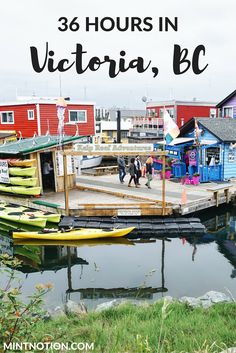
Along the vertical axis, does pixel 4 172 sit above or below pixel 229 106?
below

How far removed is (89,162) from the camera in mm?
30141

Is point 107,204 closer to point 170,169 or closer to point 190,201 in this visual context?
point 190,201

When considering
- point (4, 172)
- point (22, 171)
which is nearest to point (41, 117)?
point (4, 172)

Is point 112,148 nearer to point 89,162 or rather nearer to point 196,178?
point 196,178

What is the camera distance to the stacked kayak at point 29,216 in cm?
1378

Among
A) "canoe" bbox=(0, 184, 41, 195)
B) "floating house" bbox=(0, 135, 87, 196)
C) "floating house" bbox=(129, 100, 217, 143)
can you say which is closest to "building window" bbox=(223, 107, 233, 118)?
"floating house" bbox=(129, 100, 217, 143)

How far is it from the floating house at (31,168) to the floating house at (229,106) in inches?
595

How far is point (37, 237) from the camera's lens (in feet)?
41.1

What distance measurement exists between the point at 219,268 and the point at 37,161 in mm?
10375

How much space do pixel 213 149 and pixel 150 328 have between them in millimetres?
16664

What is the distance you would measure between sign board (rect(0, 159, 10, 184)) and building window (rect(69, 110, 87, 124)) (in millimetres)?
13070

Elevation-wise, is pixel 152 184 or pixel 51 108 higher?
pixel 51 108

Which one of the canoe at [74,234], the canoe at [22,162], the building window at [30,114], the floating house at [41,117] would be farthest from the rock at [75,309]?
the building window at [30,114]

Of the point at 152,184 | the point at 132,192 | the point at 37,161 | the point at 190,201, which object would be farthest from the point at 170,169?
the point at 37,161
